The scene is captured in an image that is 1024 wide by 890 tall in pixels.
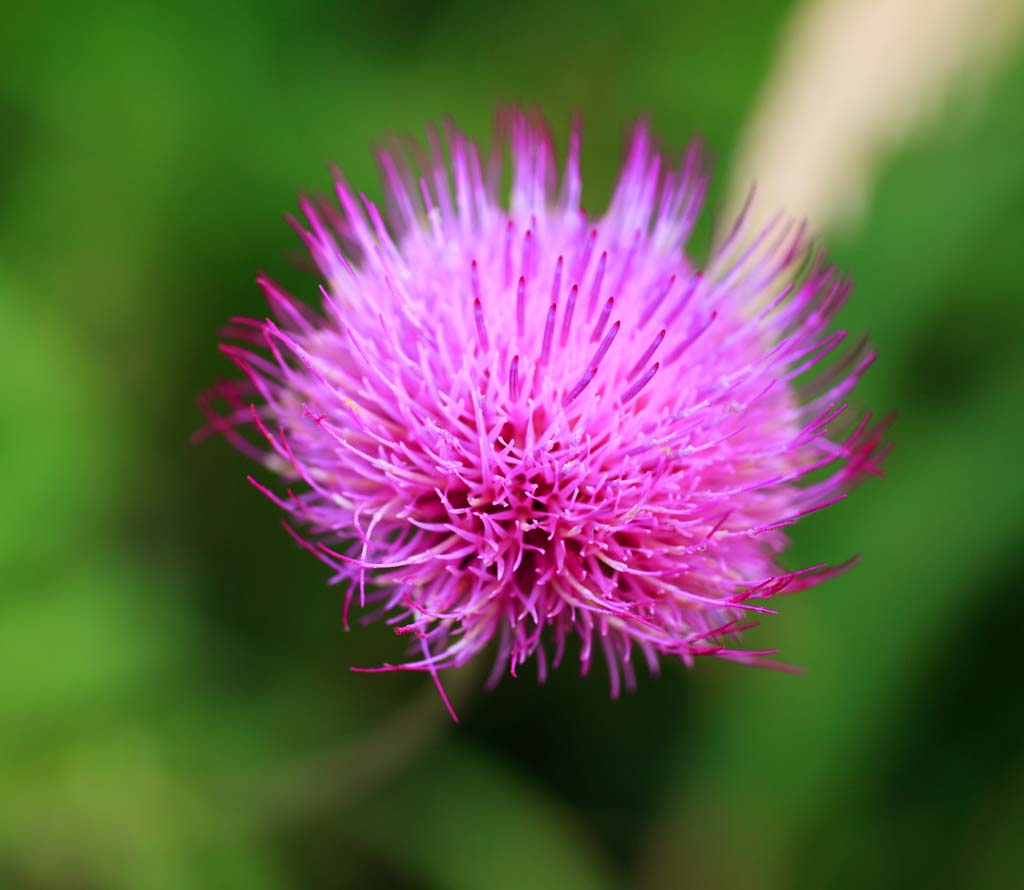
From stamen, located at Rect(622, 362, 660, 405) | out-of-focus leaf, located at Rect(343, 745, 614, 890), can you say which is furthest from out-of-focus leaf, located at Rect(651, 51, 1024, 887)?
stamen, located at Rect(622, 362, 660, 405)

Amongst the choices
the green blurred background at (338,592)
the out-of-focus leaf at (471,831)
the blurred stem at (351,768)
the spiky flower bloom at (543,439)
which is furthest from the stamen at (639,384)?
the out-of-focus leaf at (471,831)

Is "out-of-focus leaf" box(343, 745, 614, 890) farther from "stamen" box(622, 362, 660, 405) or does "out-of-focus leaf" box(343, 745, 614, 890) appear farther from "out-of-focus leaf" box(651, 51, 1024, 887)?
"stamen" box(622, 362, 660, 405)

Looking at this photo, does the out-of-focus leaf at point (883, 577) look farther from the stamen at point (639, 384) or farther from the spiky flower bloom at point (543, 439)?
the stamen at point (639, 384)

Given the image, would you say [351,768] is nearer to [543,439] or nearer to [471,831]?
[471,831]

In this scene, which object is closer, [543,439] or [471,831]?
[543,439]

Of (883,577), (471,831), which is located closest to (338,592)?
Answer: (471,831)
